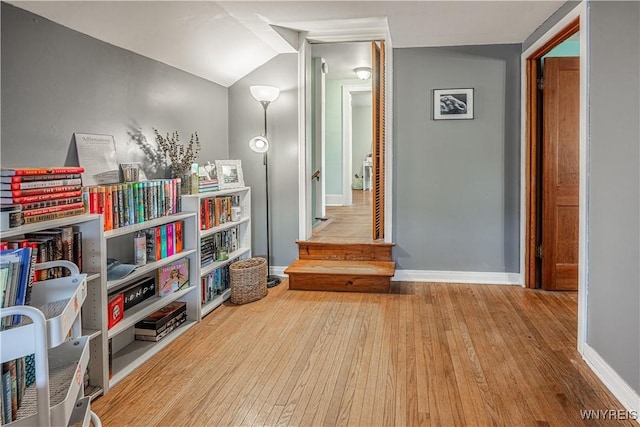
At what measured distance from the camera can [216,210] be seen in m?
3.90

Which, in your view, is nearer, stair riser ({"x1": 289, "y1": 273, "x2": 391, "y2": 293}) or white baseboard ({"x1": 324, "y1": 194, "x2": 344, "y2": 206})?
stair riser ({"x1": 289, "y1": 273, "x2": 391, "y2": 293})

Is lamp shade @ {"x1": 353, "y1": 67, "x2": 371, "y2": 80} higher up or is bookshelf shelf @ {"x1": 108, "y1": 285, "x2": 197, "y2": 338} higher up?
lamp shade @ {"x1": 353, "y1": 67, "x2": 371, "y2": 80}

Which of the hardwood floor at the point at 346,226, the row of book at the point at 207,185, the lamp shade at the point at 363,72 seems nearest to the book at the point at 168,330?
the row of book at the point at 207,185

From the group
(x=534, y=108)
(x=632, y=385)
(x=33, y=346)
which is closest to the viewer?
(x=33, y=346)

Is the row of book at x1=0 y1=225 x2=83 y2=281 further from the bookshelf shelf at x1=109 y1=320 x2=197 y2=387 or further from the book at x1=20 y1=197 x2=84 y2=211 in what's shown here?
the bookshelf shelf at x1=109 y1=320 x2=197 y2=387

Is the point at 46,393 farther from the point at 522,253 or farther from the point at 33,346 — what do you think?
the point at 522,253

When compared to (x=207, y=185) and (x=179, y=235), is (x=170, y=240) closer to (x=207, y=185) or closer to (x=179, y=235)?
(x=179, y=235)

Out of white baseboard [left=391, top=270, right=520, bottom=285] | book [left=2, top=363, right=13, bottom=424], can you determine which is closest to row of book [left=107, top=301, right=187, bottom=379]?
book [left=2, top=363, right=13, bottom=424]

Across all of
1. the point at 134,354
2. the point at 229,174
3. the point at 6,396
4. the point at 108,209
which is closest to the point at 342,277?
the point at 229,174

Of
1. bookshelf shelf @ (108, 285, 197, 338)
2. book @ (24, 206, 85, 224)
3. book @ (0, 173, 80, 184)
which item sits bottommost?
bookshelf shelf @ (108, 285, 197, 338)

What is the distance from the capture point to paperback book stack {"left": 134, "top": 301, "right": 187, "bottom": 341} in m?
3.01

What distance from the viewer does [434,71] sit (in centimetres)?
443

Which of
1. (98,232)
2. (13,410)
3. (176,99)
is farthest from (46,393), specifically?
(176,99)

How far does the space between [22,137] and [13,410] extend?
136 centimetres
